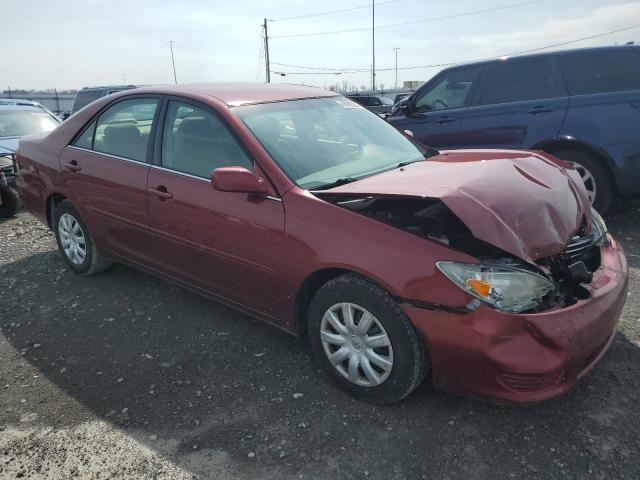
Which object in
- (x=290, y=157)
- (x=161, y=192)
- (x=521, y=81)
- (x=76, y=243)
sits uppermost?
(x=521, y=81)

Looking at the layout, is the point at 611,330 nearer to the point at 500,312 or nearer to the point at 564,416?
the point at 564,416

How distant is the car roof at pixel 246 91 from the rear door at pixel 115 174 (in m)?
0.21

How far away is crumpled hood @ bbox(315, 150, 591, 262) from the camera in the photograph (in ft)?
7.92

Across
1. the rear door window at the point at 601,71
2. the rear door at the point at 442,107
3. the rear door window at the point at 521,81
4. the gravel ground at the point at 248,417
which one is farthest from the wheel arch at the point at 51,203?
the rear door window at the point at 601,71

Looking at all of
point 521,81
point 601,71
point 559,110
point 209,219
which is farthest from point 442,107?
point 209,219

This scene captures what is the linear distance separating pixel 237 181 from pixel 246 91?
1.09 metres

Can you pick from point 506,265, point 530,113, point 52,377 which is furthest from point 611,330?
point 530,113

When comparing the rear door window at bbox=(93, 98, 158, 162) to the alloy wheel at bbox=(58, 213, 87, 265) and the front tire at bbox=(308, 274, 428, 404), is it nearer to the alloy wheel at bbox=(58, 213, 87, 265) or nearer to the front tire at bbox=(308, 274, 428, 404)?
the alloy wheel at bbox=(58, 213, 87, 265)

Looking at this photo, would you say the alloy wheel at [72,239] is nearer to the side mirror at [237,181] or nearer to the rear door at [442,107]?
the side mirror at [237,181]

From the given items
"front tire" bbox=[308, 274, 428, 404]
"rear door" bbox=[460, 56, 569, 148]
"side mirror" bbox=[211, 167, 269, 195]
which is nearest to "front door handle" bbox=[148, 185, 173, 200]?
"side mirror" bbox=[211, 167, 269, 195]

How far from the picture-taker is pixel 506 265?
2.38m

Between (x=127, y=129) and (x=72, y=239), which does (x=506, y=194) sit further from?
(x=72, y=239)

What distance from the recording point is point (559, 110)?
5.50 m

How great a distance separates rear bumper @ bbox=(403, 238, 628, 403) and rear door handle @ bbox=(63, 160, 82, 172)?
3.13 m
